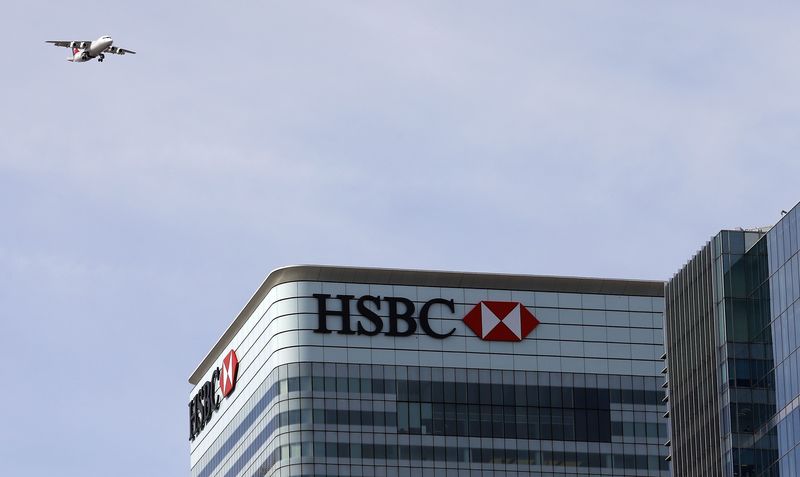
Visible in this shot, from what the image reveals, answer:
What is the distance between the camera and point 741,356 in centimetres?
15750

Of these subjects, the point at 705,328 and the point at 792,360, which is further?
the point at 705,328

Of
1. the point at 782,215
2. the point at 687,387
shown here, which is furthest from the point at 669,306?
the point at 782,215

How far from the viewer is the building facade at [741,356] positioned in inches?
5984

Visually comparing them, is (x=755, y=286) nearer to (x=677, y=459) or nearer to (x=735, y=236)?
(x=735, y=236)

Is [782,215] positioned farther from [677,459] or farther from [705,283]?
[677,459]

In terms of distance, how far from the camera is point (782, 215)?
15475 cm

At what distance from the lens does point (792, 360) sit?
152 m

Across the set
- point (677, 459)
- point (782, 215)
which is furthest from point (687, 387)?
point (782, 215)

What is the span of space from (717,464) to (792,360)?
412 inches

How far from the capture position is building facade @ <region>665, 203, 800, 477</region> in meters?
152

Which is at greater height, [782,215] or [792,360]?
[782,215]

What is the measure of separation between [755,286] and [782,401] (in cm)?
928

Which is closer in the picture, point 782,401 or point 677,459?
point 782,401

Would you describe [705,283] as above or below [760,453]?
above
